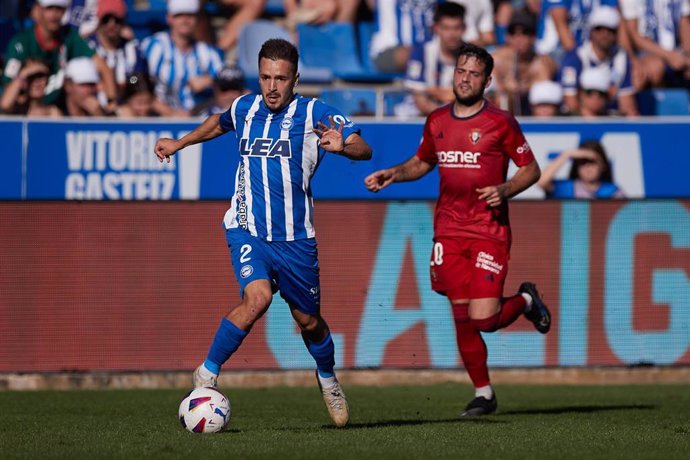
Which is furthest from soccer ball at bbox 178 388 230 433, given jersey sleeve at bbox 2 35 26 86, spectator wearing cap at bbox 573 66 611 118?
spectator wearing cap at bbox 573 66 611 118

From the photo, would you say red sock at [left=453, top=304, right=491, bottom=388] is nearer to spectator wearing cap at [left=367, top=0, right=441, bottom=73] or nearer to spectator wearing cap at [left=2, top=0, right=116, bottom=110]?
spectator wearing cap at [left=2, top=0, right=116, bottom=110]

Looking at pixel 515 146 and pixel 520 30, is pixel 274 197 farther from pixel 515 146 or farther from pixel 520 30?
pixel 520 30

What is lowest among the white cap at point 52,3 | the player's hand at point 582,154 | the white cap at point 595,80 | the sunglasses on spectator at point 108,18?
the player's hand at point 582,154

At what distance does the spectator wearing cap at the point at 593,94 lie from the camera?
14344 millimetres

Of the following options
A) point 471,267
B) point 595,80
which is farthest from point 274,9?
point 471,267

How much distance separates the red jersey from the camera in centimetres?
906

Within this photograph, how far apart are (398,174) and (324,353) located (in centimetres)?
159

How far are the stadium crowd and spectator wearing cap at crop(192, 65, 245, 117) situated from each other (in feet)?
0.05

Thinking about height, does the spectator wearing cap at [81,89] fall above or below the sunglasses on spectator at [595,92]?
below

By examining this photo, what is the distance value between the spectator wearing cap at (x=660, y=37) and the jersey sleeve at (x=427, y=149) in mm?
7192

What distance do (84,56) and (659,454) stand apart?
29.0 ft

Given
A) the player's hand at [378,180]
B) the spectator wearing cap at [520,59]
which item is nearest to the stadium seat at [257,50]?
the spectator wearing cap at [520,59]

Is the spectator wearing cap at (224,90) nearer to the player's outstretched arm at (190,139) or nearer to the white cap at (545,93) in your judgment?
the white cap at (545,93)

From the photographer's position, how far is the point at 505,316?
928 centimetres
